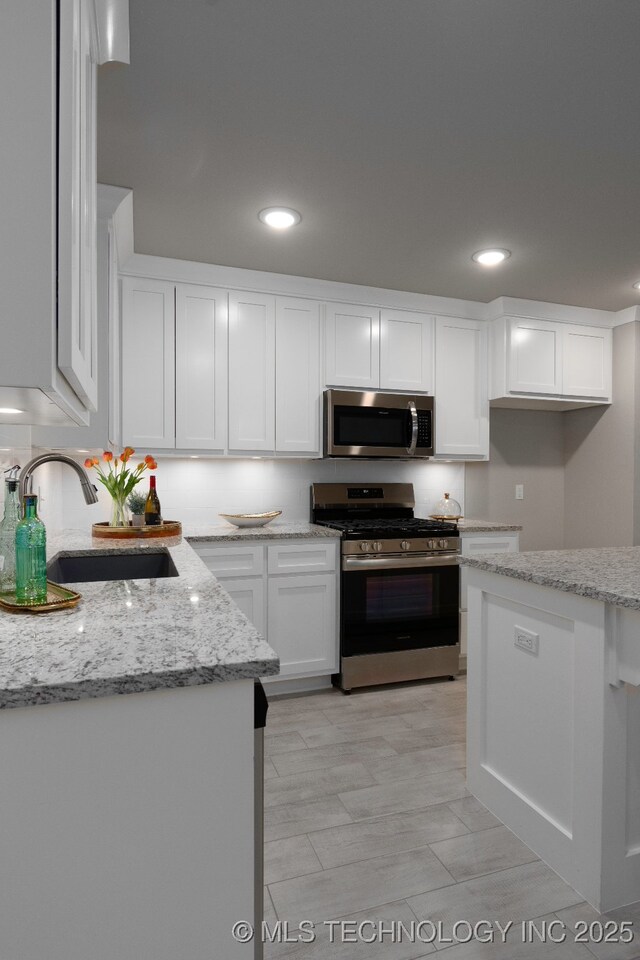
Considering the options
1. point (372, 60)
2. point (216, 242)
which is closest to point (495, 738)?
point (372, 60)

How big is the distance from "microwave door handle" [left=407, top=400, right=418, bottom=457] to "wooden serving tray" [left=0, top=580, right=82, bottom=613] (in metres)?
2.59

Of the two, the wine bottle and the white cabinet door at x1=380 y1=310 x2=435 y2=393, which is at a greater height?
the white cabinet door at x1=380 y1=310 x2=435 y2=393

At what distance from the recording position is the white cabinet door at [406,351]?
361 cm

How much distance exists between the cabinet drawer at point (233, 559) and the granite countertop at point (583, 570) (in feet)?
4.42

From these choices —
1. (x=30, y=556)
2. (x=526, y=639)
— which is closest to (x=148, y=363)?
(x=30, y=556)

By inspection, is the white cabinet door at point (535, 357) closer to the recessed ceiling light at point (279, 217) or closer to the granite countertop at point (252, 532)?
the granite countertop at point (252, 532)

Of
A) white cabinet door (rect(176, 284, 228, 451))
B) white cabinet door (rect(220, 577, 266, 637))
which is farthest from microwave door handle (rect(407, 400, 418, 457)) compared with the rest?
white cabinet door (rect(220, 577, 266, 637))

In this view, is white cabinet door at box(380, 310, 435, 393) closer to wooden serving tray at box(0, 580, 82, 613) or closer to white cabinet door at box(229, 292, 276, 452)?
white cabinet door at box(229, 292, 276, 452)

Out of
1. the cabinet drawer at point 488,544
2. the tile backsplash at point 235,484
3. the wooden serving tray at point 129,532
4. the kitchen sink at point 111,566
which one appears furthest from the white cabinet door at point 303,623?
the kitchen sink at point 111,566

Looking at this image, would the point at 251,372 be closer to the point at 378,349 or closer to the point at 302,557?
the point at 378,349

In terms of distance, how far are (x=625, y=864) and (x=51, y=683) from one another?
1666 mm

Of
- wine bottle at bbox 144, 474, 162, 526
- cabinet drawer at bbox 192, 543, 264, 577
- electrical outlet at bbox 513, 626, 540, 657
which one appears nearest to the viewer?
electrical outlet at bbox 513, 626, 540, 657

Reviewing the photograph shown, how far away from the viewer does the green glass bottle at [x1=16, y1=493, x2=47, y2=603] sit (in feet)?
3.93

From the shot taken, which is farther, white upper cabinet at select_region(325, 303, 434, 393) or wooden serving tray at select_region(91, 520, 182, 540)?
white upper cabinet at select_region(325, 303, 434, 393)
